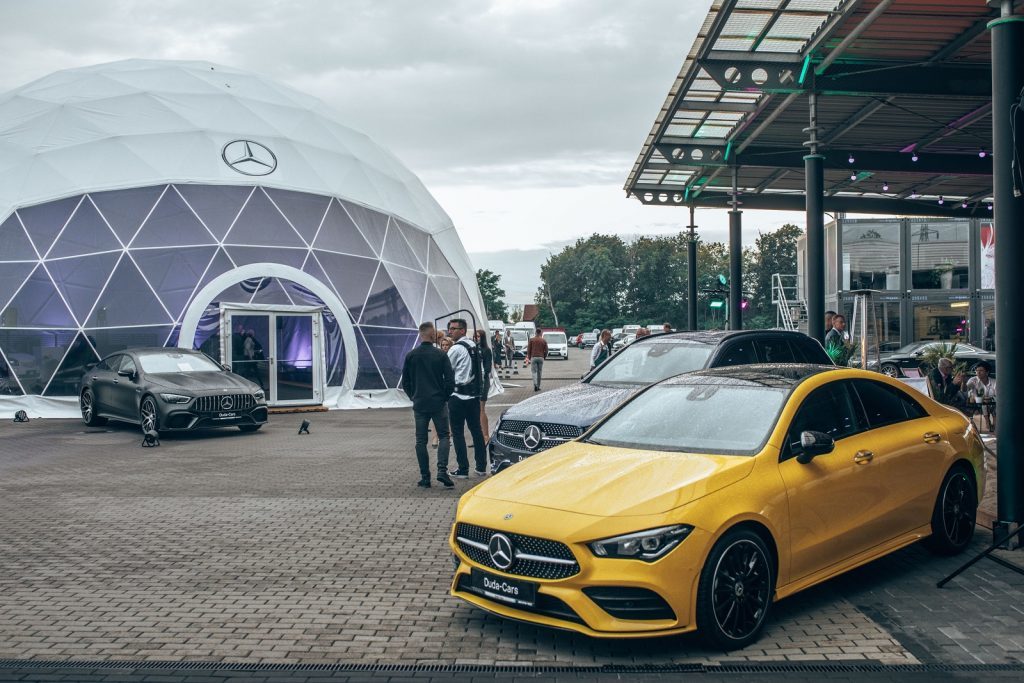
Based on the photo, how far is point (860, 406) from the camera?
6426mm

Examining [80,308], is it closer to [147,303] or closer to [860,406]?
[147,303]

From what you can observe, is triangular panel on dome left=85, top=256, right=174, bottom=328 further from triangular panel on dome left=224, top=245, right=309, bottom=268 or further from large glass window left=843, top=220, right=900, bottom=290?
large glass window left=843, top=220, right=900, bottom=290

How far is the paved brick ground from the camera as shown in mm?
5059

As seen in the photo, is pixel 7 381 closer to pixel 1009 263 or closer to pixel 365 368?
pixel 365 368

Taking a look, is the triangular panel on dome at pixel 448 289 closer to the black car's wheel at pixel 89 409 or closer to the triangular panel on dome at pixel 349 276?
the triangular panel on dome at pixel 349 276

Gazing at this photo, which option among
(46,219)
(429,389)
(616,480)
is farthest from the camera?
(46,219)

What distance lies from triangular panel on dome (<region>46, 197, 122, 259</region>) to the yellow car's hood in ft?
58.7

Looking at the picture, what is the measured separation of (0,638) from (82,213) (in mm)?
18071

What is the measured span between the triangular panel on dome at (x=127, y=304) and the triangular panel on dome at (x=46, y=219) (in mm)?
1847

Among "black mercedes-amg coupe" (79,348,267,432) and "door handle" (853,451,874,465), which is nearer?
"door handle" (853,451,874,465)

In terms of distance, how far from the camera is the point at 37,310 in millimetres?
20547

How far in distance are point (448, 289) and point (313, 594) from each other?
66.2 ft

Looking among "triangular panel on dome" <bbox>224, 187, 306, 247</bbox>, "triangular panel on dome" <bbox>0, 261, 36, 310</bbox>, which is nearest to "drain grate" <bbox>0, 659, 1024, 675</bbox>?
"triangular panel on dome" <bbox>224, 187, 306, 247</bbox>

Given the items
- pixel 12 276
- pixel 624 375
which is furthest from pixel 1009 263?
pixel 12 276
